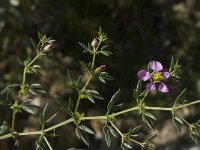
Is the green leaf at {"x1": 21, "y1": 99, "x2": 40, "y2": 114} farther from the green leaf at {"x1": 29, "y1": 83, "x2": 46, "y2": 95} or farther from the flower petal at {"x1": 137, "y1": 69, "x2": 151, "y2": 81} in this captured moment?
the flower petal at {"x1": 137, "y1": 69, "x2": 151, "y2": 81}

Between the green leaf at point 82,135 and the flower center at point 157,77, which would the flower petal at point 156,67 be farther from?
the green leaf at point 82,135

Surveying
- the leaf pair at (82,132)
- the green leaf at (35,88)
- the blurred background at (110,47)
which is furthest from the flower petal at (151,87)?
the blurred background at (110,47)

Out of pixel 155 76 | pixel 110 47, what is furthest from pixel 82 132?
pixel 110 47

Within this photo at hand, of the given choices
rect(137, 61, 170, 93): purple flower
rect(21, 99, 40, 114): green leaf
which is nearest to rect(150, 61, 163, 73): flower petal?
rect(137, 61, 170, 93): purple flower

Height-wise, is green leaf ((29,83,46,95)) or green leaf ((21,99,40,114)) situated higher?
green leaf ((29,83,46,95))

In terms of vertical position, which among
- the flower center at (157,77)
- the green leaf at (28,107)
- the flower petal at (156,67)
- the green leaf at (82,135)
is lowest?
the green leaf at (82,135)

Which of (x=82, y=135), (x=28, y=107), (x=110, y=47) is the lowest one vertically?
(x=82, y=135)

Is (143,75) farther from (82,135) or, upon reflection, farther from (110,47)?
(110,47)

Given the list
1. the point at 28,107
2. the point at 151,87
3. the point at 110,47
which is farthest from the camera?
the point at 110,47

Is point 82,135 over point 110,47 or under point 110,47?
under
